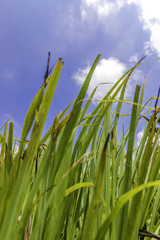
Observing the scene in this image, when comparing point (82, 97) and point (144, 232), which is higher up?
point (82, 97)

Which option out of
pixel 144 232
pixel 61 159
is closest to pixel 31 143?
pixel 61 159

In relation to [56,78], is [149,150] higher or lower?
lower

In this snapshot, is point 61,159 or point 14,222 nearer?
point 14,222

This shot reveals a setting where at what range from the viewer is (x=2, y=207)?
0.37 m

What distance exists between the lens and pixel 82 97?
1.52ft

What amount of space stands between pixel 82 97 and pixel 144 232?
1.00ft

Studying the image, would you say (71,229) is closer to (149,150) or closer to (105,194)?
(105,194)

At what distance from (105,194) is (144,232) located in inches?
4.8

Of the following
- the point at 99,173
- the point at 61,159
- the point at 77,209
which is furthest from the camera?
the point at 77,209

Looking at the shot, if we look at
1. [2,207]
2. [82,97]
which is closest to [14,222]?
[2,207]

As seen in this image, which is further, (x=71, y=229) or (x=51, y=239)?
(x=71, y=229)

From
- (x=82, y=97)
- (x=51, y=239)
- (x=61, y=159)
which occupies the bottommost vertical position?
(x=51, y=239)

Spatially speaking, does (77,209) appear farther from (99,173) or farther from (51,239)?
(99,173)

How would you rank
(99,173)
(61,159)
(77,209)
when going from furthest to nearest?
(77,209) → (61,159) → (99,173)
